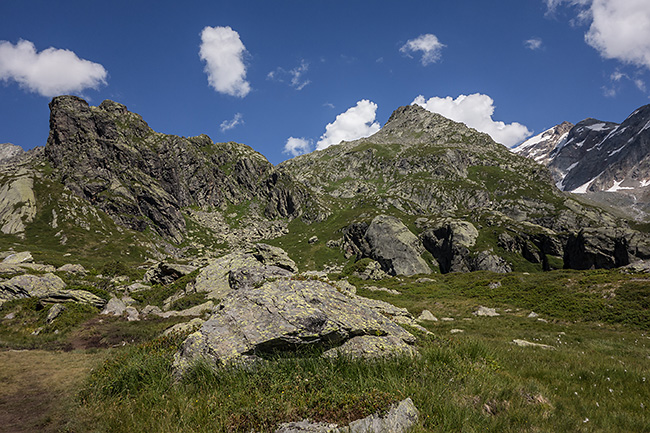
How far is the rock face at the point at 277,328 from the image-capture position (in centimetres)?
856

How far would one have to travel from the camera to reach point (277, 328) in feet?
29.0

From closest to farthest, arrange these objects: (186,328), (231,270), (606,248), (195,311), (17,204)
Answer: (186,328) < (195,311) < (231,270) < (606,248) < (17,204)

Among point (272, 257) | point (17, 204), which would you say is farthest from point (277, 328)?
point (17, 204)

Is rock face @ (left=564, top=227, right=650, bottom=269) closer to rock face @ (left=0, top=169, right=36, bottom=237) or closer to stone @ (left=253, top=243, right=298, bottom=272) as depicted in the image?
stone @ (left=253, top=243, right=298, bottom=272)

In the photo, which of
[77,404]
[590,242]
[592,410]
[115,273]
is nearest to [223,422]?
[77,404]

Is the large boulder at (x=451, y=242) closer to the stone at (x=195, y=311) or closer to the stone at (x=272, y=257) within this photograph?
the stone at (x=272, y=257)

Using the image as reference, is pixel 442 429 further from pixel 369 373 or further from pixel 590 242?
pixel 590 242

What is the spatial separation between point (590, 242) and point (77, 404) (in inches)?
5318

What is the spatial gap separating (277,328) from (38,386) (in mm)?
11366

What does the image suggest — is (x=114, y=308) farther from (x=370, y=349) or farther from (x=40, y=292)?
(x=370, y=349)

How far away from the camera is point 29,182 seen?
15888 cm

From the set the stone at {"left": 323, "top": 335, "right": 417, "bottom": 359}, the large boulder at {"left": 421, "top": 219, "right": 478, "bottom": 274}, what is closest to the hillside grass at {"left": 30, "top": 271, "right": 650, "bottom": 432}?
the stone at {"left": 323, "top": 335, "right": 417, "bottom": 359}

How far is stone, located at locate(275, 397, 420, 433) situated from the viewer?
5289 mm

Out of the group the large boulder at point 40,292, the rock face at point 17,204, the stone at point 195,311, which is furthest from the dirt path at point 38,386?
the rock face at point 17,204
